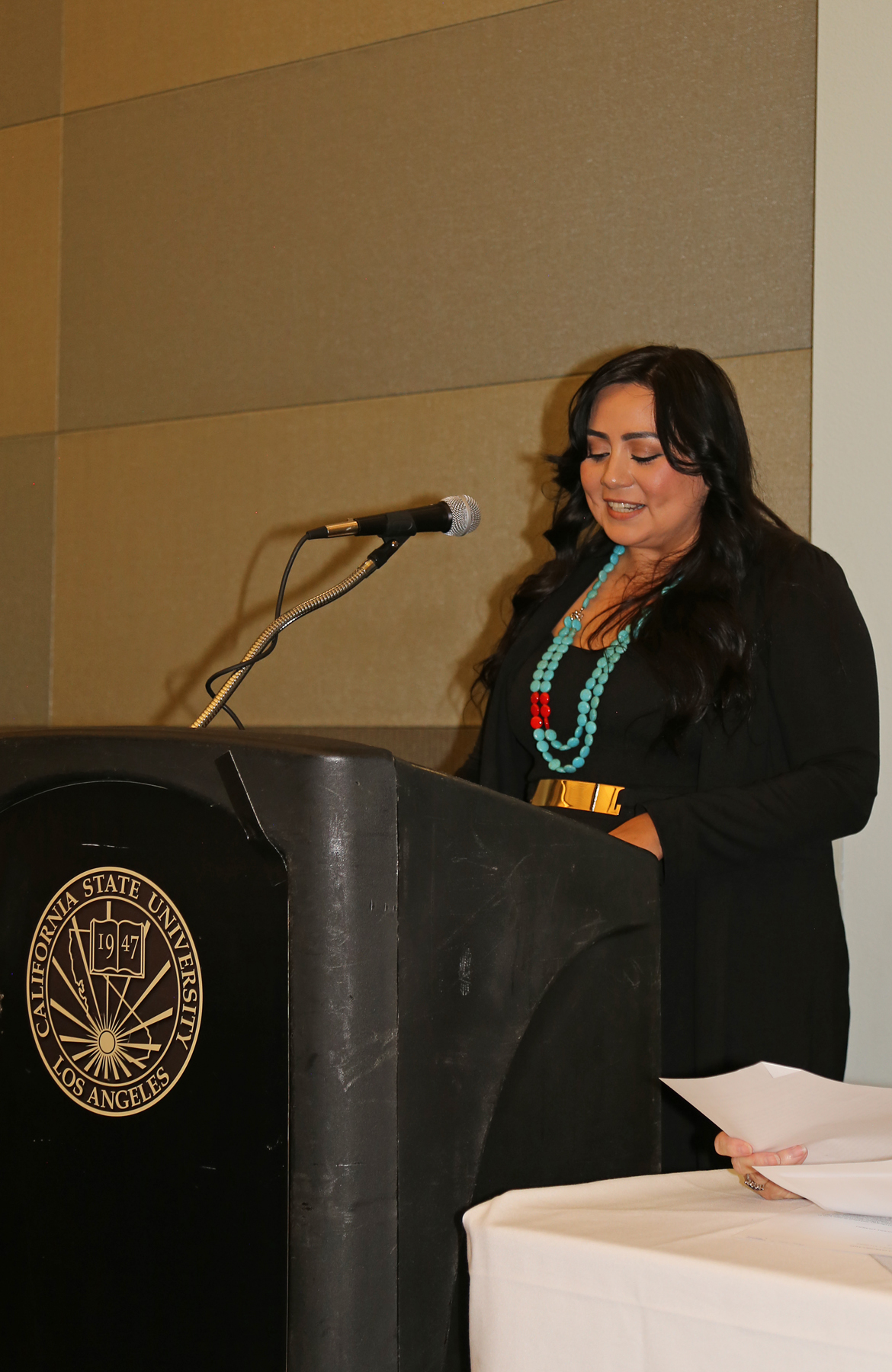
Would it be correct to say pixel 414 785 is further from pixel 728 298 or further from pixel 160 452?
pixel 160 452

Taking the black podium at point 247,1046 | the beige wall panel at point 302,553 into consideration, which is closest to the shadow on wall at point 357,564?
the beige wall panel at point 302,553

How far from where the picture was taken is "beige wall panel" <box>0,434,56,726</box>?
2.88 meters

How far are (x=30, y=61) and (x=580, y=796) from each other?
8.09ft

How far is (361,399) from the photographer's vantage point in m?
2.58

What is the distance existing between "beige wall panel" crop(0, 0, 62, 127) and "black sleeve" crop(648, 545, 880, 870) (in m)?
2.32

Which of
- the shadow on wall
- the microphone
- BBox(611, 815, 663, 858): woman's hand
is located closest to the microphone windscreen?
the microphone

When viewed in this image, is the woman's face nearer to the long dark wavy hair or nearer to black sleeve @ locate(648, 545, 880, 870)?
the long dark wavy hair

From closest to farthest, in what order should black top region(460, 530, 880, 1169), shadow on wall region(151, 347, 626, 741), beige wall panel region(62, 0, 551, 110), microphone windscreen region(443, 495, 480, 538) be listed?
microphone windscreen region(443, 495, 480, 538) < black top region(460, 530, 880, 1169) < shadow on wall region(151, 347, 626, 741) < beige wall panel region(62, 0, 551, 110)

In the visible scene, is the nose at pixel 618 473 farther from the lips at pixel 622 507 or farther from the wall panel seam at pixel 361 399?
the wall panel seam at pixel 361 399

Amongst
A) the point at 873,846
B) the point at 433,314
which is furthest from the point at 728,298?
the point at 873,846

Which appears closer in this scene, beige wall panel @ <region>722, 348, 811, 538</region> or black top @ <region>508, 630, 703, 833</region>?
black top @ <region>508, 630, 703, 833</region>

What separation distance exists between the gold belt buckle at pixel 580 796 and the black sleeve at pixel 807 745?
0.41ft

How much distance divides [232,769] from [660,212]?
6.31 feet

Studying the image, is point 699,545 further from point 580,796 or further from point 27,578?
point 27,578
